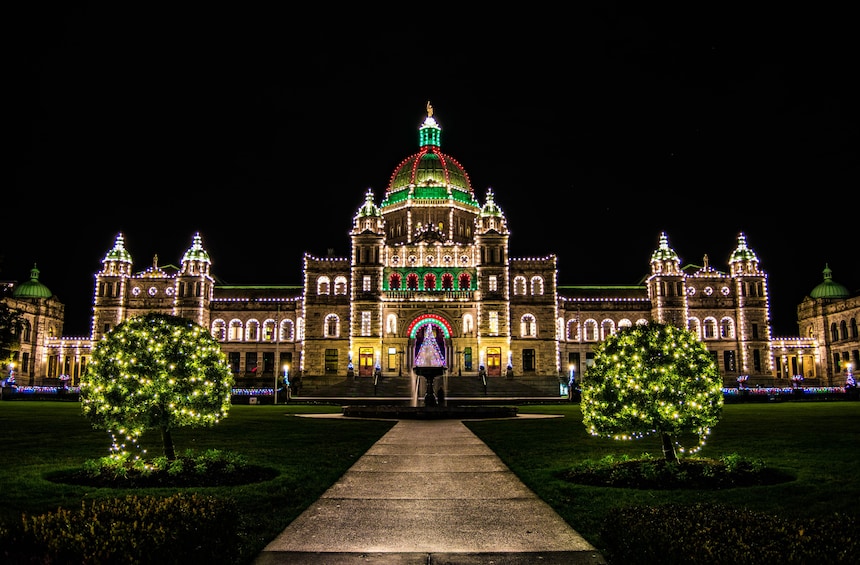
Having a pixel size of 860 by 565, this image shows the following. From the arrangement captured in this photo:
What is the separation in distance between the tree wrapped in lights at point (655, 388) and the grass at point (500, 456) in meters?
1.00

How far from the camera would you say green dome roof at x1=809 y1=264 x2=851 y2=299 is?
3669 inches

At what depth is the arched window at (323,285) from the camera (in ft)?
265

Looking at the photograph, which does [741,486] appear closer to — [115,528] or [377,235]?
[115,528]

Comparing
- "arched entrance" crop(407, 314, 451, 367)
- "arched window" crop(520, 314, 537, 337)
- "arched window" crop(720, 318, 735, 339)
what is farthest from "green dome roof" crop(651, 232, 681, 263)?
"arched entrance" crop(407, 314, 451, 367)

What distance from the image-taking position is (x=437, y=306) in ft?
251

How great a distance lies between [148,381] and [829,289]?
99941 mm

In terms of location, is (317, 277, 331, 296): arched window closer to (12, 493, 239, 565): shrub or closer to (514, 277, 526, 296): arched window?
(514, 277, 526, 296): arched window

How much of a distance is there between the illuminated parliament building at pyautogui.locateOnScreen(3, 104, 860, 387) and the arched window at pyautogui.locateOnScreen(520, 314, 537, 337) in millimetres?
→ 162

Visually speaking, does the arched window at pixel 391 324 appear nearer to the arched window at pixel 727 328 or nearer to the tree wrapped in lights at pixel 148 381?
the arched window at pixel 727 328

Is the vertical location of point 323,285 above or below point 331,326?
above

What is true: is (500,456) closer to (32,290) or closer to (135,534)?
(135,534)

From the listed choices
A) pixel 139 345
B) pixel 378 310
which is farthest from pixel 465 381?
pixel 139 345

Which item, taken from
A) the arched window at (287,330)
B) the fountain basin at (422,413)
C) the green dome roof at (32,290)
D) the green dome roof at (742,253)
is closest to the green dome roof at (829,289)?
the green dome roof at (742,253)

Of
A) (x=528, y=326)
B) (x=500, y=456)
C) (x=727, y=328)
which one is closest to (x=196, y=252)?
(x=528, y=326)
